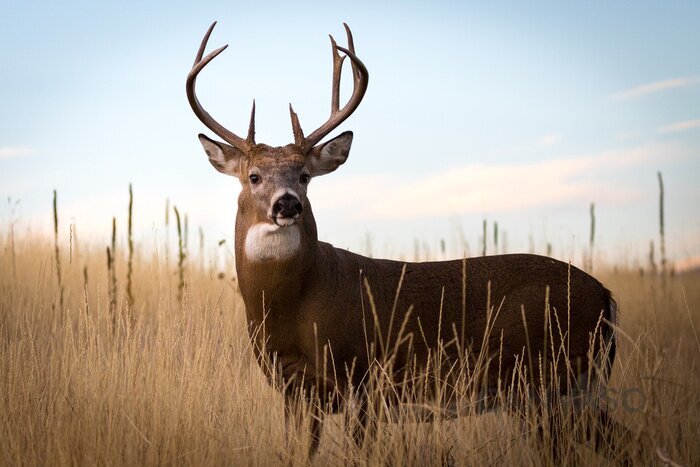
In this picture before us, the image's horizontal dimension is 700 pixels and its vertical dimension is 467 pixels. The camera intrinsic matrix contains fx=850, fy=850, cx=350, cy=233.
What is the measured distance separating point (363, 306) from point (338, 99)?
67.3 inches

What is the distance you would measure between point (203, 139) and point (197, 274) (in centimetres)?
654

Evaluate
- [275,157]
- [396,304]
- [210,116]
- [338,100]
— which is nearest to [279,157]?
[275,157]

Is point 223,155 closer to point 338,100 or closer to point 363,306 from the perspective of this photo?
point 338,100

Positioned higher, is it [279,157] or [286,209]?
[279,157]

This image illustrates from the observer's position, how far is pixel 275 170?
5219 millimetres

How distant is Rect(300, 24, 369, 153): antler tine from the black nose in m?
0.76

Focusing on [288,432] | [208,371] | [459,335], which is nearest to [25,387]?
[208,371]

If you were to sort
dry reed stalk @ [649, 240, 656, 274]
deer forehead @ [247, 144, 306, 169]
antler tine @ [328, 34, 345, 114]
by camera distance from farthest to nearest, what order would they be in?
dry reed stalk @ [649, 240, 656, 274], antler tine @ [328, 34, 345, 114], deer forehead @ [247, 144, 306, 169]

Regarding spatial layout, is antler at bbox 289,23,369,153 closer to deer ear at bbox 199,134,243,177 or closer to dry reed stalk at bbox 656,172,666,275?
deer ear at bbox 199,134,243,177

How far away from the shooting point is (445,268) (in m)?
5.68

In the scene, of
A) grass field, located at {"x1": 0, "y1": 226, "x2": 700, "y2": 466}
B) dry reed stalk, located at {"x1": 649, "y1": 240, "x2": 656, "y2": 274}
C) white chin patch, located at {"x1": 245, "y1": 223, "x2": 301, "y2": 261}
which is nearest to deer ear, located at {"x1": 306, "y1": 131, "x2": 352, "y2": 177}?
white chin patch, located at {"x1": 245, "y1": 223, "x2": 301, "y2": 261}

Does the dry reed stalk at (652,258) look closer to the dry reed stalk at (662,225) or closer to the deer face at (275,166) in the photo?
the dry reed stalk at (662,225)

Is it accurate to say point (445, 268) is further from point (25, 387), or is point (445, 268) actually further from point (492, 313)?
point (25, 387)

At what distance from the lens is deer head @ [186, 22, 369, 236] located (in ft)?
16.5
